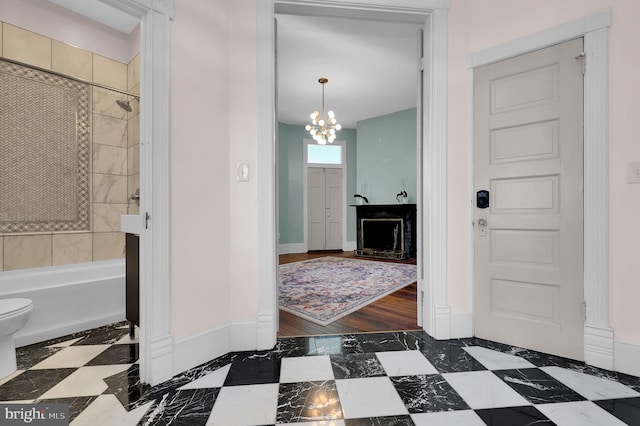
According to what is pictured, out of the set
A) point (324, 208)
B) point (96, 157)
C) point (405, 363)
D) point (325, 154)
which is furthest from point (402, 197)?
point (96, 157)

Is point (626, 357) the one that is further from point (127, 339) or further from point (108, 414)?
point (127, 339)

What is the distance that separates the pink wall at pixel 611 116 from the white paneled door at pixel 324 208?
541 centimetres

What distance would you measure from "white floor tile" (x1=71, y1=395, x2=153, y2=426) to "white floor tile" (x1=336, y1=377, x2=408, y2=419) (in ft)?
3.11

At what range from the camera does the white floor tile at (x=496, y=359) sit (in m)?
1.86

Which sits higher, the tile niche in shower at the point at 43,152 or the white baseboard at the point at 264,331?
the tile niche in shower at the point at 43,152

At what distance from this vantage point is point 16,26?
260cm

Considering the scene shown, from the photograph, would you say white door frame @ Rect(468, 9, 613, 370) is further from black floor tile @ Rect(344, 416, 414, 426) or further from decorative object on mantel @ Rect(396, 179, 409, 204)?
decorative object on mantel @ Rect(396, 179, 409, 204)

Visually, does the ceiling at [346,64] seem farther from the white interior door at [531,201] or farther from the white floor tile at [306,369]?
the white floor tile at [306,369]

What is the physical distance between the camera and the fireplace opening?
21.1ft

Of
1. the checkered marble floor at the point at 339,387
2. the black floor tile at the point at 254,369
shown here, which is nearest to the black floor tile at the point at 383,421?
the checkered marble floor at the point at 339,387

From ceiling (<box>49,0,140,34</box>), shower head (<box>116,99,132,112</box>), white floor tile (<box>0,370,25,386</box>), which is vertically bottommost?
white floor tile (<box>0,370,25,386</box>)

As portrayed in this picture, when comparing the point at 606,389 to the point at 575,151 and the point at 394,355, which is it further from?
the point at 575,151

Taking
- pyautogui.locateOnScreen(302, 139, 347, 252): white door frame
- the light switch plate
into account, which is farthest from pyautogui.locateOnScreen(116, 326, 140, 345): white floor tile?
pyautogui.locateOnScreen(302, 139, 347, 252): white door frame

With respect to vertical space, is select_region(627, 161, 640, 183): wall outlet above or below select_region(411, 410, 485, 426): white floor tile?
above
